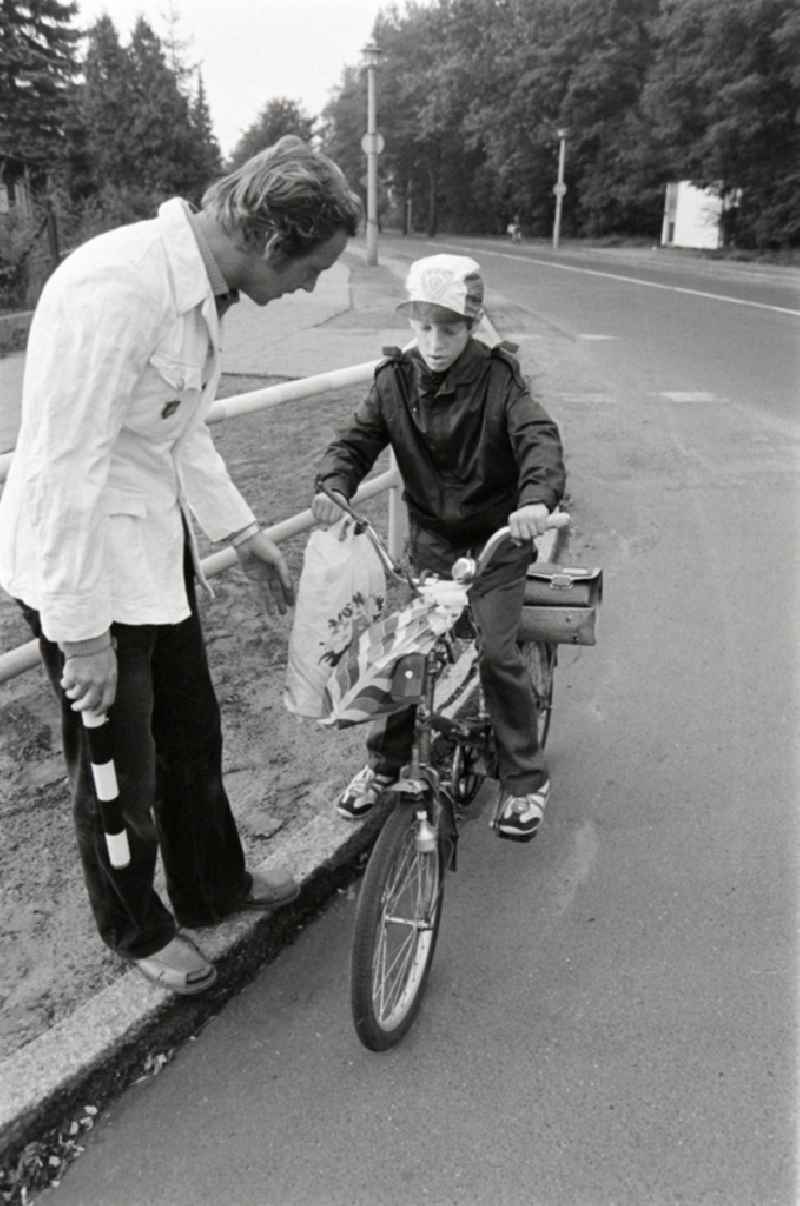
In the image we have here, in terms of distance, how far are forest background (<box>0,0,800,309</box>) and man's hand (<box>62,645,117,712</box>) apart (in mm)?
16569

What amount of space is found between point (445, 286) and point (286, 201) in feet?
2.96

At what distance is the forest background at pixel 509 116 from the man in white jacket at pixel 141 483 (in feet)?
53.1

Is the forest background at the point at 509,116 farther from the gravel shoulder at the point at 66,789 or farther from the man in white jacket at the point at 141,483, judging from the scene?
the man in white jacket at the point at 141,483

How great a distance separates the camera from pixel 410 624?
8.34ft

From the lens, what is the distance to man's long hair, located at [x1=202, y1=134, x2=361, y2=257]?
2023 millimetres

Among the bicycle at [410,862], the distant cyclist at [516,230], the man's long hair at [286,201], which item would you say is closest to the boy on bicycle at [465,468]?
the bicycle at [410,862]

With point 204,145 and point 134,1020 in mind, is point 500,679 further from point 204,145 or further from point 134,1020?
point 204,145

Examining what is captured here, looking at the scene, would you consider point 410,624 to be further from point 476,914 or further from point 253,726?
point 253,726

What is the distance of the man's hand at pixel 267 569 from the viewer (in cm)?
280

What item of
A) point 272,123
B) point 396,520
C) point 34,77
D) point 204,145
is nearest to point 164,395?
point 396,520

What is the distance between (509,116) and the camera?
59094 millimetres

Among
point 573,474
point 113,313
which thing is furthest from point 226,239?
point 573,474

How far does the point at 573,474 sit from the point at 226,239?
19.3 ft

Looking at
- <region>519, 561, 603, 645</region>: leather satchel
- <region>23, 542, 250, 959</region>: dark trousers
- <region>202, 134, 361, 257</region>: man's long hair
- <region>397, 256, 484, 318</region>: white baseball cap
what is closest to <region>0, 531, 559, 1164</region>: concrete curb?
<region>23, 542, 250, 959</region>: dark trousers
